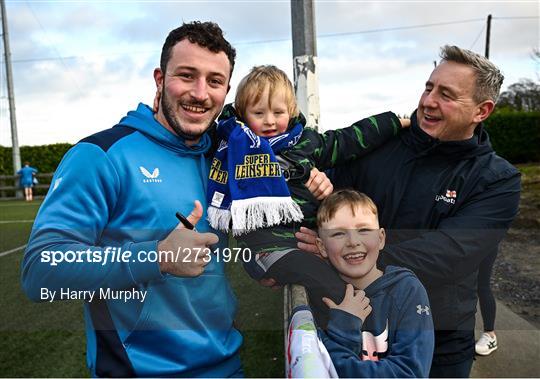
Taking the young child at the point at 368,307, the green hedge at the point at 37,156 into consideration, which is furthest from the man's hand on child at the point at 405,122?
the green hedge at the point at 37,156

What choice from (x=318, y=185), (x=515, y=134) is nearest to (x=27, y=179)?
(x=515, y=134)

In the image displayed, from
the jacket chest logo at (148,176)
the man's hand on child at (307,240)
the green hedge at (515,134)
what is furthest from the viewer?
the green hedge at (515,134)

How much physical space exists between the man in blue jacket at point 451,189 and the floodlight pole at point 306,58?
1.64 m

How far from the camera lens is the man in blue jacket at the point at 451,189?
4.78 ft

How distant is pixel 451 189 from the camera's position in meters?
1.50

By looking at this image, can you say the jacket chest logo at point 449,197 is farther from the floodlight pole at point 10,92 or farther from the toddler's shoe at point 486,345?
the floodlight pole at point 10,92

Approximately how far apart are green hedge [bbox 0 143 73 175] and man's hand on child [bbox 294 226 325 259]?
17.8m

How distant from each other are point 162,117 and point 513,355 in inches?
104

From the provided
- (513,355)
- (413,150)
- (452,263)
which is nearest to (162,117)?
(413,150)

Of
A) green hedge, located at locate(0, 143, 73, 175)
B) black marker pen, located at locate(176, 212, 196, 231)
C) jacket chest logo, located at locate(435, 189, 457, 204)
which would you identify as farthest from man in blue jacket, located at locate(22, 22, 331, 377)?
green hedge, located at locate(0, 143, 73, 175)

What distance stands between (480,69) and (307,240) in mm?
775

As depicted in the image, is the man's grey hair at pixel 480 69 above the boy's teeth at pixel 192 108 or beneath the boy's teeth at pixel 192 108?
above

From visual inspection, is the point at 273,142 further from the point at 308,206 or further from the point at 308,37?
the point at 308,37

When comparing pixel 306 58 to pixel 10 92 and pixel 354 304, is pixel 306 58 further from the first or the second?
pixel 10 92
